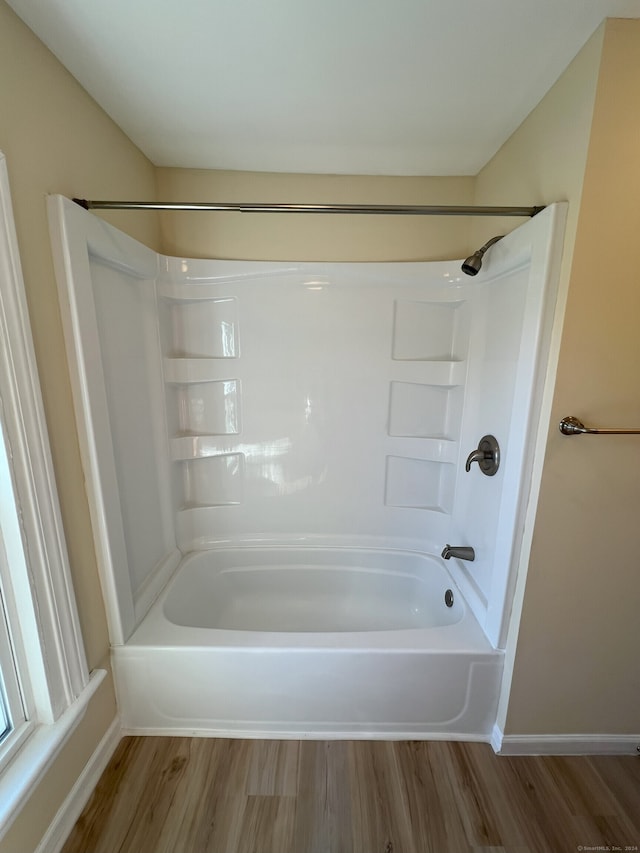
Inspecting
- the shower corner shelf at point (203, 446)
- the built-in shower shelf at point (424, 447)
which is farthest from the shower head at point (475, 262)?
the shower corner shelf at point (203, 446)

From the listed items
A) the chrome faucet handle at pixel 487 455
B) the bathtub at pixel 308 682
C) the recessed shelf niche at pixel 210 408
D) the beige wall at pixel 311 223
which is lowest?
the bathtub at pixel 308 682

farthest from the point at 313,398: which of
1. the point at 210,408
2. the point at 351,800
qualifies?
the point at 351,800

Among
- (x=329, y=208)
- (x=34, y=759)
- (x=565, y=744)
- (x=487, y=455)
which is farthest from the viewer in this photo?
(x=487, y=455)

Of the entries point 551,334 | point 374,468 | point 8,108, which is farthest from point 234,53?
point 374,468

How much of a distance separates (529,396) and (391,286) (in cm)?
98

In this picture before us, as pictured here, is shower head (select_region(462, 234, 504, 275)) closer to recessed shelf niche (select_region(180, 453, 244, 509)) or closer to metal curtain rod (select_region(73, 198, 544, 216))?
metal curtain rod (select_region(73, 198, 544, 216))

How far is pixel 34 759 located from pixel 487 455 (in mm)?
1795

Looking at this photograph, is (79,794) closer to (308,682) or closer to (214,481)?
(308,682)

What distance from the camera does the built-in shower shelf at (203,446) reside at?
1990 mm

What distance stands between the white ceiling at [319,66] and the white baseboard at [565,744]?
224 centimetres

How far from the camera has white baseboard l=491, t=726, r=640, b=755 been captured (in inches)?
55.7

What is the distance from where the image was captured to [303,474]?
6.94 feet

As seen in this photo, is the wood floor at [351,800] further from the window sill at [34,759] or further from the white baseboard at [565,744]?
the window sill at [34,759]

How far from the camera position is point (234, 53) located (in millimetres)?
1091
